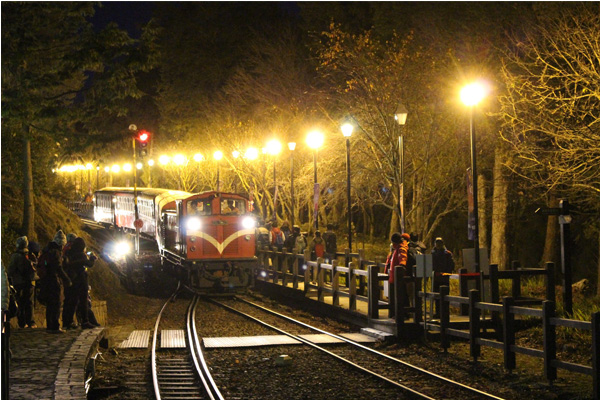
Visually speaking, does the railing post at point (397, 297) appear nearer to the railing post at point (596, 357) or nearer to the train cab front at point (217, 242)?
the railing post at point (596, 357)

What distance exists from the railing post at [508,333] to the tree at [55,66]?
1465cm

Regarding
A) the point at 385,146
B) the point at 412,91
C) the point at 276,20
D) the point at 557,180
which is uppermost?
the point at 276,20

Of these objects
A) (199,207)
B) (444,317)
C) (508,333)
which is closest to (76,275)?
(444,317)

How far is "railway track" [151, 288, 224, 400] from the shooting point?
1073 centimetres

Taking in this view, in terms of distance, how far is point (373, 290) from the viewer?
16.0 meters

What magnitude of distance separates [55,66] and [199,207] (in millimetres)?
5963

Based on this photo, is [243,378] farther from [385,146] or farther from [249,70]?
[249,70]

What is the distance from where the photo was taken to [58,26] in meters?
23.4

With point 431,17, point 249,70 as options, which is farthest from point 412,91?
point 249,70

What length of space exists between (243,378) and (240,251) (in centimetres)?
1346

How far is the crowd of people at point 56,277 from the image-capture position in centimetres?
1388

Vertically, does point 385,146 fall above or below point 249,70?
below

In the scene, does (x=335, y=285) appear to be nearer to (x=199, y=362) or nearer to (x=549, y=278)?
(x=549, y=278)

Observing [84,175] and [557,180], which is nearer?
[557,180]
